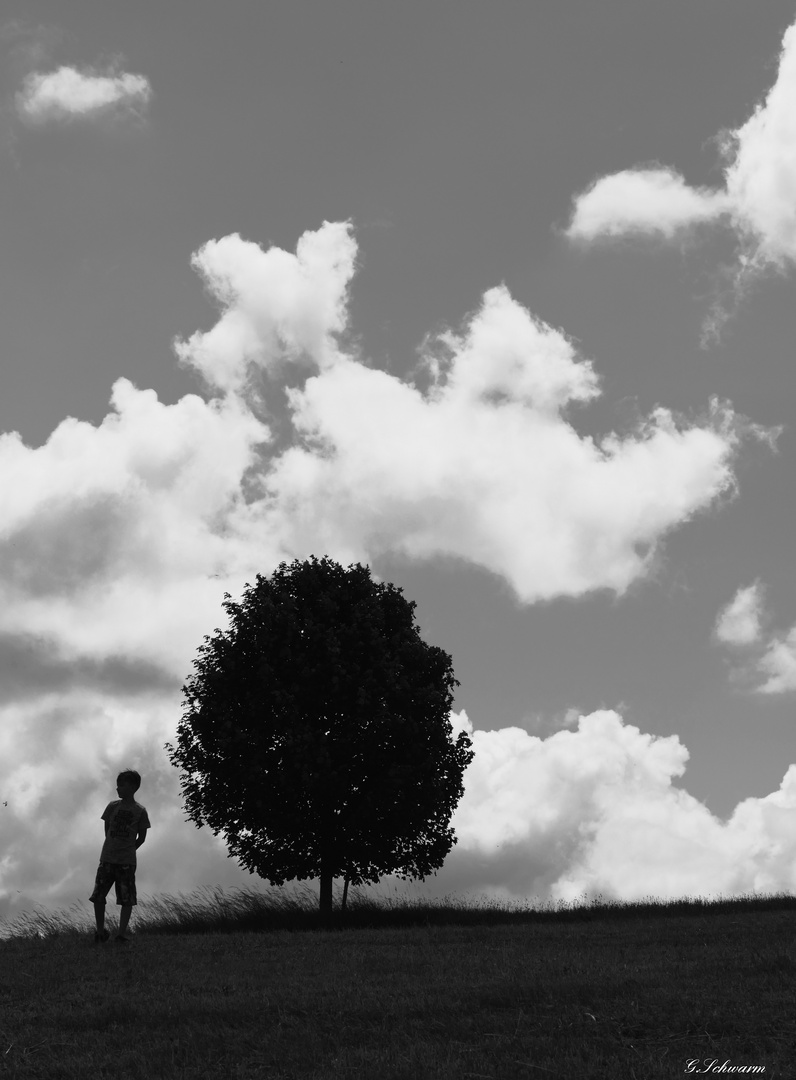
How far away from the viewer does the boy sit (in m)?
16.8

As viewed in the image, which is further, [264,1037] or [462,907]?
[462,907]

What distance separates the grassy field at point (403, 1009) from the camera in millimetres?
8992

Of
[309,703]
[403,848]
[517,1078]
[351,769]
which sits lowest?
[517,1078]

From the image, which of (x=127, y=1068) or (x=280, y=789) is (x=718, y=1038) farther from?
(x=280, y=789)

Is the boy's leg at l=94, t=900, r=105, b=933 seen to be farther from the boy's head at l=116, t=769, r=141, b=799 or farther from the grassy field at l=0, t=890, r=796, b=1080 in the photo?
the boy's head at l=116, t=769, r=141, b=799

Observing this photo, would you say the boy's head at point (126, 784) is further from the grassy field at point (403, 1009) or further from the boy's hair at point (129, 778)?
the grassy field at point (403, 1009)

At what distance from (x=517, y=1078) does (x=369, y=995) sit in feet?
11.3

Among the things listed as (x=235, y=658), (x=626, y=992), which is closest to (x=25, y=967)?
(x=626, y=992)

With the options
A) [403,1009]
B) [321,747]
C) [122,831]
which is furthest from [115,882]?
[321,747]

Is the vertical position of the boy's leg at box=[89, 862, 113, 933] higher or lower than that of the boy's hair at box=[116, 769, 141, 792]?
lower

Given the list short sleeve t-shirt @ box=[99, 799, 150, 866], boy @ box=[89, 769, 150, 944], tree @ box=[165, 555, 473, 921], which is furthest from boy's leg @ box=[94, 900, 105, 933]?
tree @ box=[165, 555, 473, 921]

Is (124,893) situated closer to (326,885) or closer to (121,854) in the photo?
(121,854)

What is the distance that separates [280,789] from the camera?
3222cm

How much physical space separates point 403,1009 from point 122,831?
7.63m
